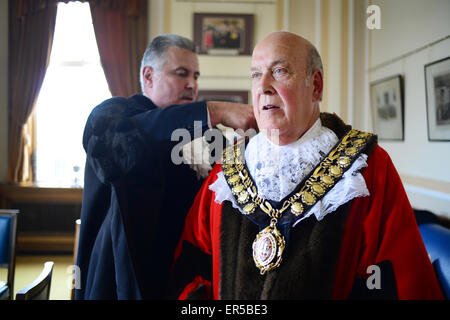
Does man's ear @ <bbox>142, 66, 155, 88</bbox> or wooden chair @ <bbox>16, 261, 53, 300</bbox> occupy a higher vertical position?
man's ear @ <bbox>142, 66, 155, 88</bbox>

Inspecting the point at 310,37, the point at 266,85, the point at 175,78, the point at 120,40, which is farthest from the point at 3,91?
the point at 266,85

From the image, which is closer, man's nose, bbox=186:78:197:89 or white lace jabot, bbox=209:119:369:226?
white lace jabot, bbox=209:119:369:226

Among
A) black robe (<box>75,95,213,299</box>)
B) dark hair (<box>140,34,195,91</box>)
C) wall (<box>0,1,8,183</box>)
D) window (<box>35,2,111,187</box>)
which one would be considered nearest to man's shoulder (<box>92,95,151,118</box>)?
black robe (<box>75,95,213,299</box>)

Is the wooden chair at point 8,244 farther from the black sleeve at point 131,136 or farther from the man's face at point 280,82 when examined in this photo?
the man's face at point 280,82

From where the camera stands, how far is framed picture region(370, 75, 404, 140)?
384 centimetres

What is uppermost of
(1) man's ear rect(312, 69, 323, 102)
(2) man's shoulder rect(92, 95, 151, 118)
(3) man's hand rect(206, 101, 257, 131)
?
(1) man's ear rect(312, 69, 323, 102)

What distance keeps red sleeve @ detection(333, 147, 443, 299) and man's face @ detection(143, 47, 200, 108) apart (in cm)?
73

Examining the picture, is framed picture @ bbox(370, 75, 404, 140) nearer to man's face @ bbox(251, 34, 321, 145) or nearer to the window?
man's face @ bbox(251, 34, 321, 145)

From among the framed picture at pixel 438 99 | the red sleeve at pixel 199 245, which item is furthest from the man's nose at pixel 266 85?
the framed picture at pixel 438 99

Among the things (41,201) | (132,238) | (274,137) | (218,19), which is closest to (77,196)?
(41,201)

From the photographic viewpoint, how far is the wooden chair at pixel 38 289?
1.54m

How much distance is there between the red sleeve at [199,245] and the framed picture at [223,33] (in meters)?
3.97

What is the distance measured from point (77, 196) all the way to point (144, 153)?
388 centimetres

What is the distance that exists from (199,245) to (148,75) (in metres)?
0.69
